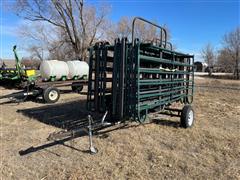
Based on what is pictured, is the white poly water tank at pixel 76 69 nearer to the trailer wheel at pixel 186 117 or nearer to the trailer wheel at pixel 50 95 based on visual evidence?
the trailer wheel at pixel 50 95

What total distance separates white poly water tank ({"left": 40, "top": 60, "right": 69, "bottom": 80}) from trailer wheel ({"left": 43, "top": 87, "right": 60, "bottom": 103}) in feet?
6.72

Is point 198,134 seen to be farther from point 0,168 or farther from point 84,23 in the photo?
point 84,23

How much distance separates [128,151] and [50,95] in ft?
21.6

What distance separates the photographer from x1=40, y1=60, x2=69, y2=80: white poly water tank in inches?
487

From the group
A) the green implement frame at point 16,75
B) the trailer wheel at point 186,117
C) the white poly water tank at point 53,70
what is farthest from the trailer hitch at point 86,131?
the white poly water tank at point 53,70

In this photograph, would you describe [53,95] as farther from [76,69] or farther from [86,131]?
[86,131]

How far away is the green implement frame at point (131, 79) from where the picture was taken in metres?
4.87

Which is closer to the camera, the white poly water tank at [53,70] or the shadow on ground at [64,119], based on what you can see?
the shadow on ground at [64,119]

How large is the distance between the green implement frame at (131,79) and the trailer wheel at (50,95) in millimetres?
Result: 4775

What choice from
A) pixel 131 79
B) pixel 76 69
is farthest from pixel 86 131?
pixel 76 69

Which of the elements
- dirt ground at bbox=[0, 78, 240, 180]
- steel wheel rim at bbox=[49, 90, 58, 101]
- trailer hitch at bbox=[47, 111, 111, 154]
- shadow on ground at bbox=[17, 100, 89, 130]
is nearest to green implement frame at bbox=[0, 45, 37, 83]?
steel wheel rim at bbox=[49, 90, 58, 101]

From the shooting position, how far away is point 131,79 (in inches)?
192

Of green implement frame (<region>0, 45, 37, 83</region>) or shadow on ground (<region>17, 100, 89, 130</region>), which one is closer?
shadow on ground (<region>17, 100, 89, 130</region>)

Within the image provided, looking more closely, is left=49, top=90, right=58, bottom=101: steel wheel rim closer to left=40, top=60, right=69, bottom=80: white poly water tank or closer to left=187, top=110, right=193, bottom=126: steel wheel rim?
left=40, top=60, right=69, bottom=80: white poly water tank
